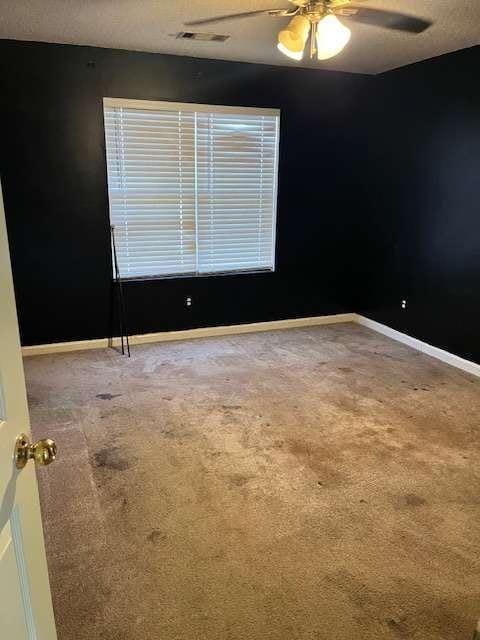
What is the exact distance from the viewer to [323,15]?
102 inches

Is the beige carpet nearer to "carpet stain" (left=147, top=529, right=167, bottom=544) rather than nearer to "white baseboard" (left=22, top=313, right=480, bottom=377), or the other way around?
"carpet stain" (left=147, top=529, right=167, bottom=544)

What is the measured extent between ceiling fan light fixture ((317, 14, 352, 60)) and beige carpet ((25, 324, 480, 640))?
215 cm

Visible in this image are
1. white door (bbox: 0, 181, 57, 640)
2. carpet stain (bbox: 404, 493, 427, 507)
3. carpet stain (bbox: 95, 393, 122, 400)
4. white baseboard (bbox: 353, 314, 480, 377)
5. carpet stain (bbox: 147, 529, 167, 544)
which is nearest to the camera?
white door (bbox: 0, 181, 57, 640)

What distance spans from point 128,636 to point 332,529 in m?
0.95

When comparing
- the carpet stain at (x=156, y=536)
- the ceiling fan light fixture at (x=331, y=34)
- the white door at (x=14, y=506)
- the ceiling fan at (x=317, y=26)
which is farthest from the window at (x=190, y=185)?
the white door at (x=14, y=506)

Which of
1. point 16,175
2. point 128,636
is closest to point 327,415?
point 128,636

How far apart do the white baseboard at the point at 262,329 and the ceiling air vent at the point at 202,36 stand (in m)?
2.44

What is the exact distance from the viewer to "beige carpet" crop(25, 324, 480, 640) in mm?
1778

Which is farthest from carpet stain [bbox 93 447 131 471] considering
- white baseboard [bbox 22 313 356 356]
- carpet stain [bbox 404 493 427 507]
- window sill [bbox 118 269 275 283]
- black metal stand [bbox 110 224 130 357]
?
window sill [bbox 118 269 275 283]

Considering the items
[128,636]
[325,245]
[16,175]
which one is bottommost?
[128,636]

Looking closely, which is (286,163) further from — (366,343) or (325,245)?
(366,343)

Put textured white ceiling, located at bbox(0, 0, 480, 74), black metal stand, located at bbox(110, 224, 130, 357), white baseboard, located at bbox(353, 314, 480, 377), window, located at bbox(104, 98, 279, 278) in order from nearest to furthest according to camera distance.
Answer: textured white ceiling, located at bbox(0, 0, 480, 74)
white baseboard, located at bbox(353, 314, 480, 377)
window, located at bbox(104, 98, 279, 278)
black metal stand, located at bbox(110, 224, 130, 357)

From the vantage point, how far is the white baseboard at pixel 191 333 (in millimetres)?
4328

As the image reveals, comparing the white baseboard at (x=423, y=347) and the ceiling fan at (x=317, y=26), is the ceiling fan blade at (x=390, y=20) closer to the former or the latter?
the ceiling fan at (x=317, y=26)
